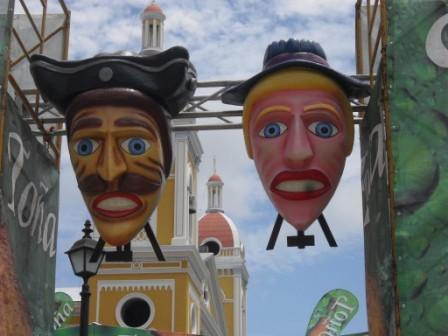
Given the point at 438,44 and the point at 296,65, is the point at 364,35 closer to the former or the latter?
the point at 296,65

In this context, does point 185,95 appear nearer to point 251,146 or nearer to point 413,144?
point 251,146

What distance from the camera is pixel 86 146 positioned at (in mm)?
8133

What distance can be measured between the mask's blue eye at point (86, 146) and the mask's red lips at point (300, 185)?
163 centimetres

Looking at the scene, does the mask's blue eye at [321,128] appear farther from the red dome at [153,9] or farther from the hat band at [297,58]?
the red dome at [153,9]

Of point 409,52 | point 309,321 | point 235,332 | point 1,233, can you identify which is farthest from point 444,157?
point 235,332

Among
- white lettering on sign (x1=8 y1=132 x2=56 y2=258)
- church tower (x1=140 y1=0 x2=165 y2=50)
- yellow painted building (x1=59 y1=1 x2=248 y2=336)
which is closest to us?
white lettering on sign (x1=8 y1=132 x2=56 y2=258)

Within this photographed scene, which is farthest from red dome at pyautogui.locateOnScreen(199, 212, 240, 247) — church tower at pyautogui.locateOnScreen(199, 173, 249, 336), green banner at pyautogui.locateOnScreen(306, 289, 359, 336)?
green banner at pyautogui.locateOnScreen(306, 289, 359, 336)

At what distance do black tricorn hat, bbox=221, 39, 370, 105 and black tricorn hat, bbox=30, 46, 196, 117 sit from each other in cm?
56

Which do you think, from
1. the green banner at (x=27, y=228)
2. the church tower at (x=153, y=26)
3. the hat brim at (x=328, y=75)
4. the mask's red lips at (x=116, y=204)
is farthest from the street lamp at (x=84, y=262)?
the church tower at (x=153, y=26)

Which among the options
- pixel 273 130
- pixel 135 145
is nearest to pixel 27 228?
pixel 135 145

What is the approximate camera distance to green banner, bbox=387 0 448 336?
21.1 feet

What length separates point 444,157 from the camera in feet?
22.1

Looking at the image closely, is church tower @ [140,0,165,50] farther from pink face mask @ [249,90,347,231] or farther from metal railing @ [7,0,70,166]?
pink face mask @ [249,90,347,231]

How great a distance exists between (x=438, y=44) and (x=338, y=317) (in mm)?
16022
